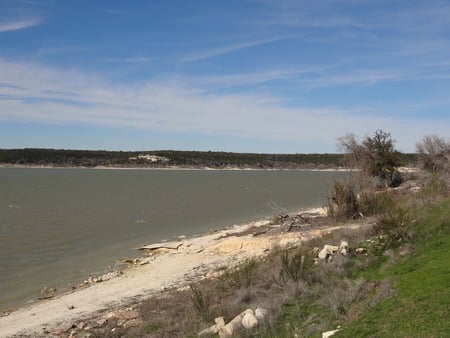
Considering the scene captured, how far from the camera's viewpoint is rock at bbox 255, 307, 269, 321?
865cm

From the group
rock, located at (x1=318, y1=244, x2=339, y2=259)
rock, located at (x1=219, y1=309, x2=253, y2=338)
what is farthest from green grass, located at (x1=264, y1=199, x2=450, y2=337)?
rock, located at (x1=318, y1=244, x2=339, y2=259)

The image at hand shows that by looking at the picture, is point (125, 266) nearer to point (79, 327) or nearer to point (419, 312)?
point (79, 327)

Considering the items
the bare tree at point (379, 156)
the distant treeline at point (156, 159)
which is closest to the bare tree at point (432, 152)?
the bare tree at point (379, 156)

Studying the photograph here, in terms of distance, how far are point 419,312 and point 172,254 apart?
13.7m

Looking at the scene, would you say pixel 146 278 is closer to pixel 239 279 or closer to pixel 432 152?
pixel 239 279

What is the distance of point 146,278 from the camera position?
16016 millimetres

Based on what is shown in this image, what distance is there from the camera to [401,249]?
11.0m

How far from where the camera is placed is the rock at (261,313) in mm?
8646

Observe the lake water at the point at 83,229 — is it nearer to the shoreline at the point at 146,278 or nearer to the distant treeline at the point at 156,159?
the shoreline at the point at 146,278

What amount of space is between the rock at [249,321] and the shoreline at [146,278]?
4805 mm

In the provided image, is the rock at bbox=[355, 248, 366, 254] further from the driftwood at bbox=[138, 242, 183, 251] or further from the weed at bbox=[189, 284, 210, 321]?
the driftwood at bbox=[138, 242, 183, 251]

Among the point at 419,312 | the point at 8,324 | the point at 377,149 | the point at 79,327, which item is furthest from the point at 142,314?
the point at 377,149

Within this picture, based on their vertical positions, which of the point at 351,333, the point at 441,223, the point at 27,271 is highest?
the point at 441,223

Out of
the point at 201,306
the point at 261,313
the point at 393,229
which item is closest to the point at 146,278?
the point at 201,306
